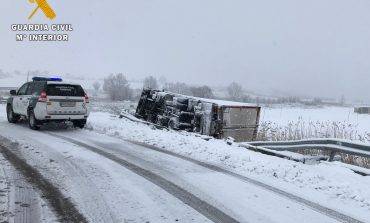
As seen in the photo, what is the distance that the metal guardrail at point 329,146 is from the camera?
9135mm

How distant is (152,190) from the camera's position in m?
7.30

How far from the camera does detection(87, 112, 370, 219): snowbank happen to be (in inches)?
284

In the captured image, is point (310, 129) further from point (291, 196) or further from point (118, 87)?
point (118, 87)

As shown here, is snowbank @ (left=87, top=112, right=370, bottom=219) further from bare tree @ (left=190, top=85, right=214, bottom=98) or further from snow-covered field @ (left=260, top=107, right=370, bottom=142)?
bare tree @ (left=190, top=85, right=214, bottom=98)

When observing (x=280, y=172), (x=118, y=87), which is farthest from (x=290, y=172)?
(x=118, y=87)

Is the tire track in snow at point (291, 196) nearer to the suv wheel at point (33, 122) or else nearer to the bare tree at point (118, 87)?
the suv wheel at point (33, 122)

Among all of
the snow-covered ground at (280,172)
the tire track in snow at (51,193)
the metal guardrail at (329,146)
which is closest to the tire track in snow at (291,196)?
the snow-covered ground at (280,172)

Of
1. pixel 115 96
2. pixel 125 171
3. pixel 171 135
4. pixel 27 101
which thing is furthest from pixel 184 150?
pixel 115 96

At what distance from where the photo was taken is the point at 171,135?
1371 cm

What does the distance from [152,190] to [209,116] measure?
26.3 ft

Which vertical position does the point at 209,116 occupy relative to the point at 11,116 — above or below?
above

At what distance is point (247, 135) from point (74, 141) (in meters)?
6.32

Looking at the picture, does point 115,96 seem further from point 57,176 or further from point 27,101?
point 57,176

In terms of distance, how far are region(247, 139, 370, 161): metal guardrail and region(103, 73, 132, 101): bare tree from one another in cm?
6949
